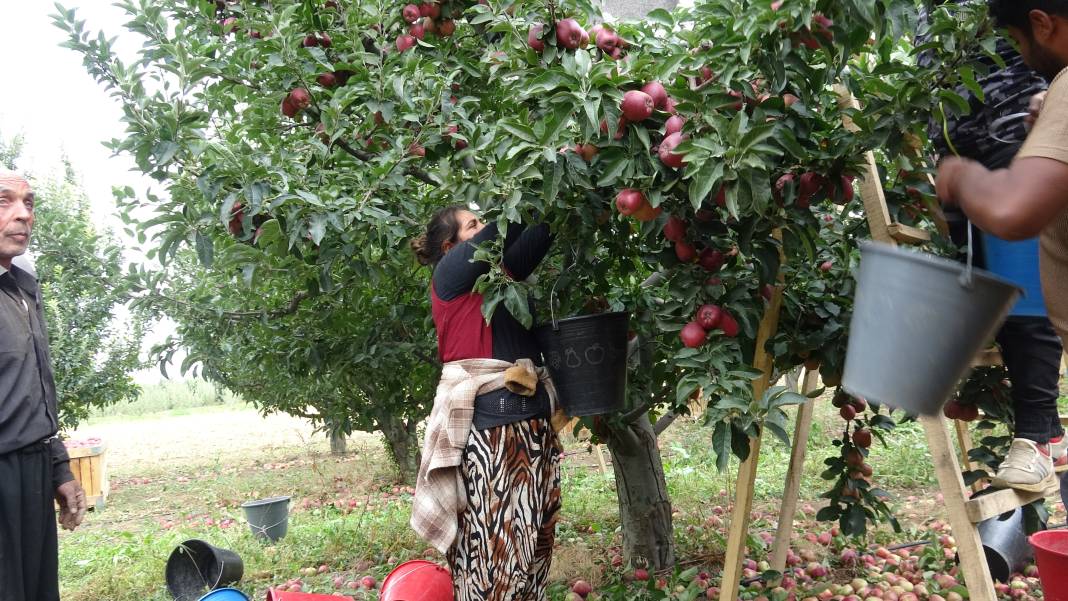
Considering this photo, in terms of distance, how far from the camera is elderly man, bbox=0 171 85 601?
7.06 ft

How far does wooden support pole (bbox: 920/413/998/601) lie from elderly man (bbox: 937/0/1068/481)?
0.55m

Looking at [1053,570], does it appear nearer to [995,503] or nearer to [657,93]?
[995,503]

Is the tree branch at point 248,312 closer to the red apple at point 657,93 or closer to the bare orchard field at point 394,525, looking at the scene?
the bare orchard field at point 394,525

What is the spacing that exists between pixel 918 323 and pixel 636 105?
2.38 feet

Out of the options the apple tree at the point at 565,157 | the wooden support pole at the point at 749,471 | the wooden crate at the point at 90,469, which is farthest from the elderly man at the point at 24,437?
the wooden crate at the point at 90,469

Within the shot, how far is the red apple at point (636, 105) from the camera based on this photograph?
1.69 metres

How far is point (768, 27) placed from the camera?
152 centimetres

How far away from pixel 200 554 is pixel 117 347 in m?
6.71

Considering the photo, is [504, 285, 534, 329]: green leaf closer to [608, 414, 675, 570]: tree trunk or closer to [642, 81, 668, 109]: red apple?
[642, 81, 668, 109]: red apple

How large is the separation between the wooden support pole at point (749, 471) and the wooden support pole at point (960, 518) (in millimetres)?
450

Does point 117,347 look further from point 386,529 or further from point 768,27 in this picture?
point 768,27

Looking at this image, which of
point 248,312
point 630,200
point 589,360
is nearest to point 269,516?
point 248,312

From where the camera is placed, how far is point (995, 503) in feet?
6.25

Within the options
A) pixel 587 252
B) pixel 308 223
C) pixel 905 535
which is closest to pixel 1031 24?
pixel 587 252
